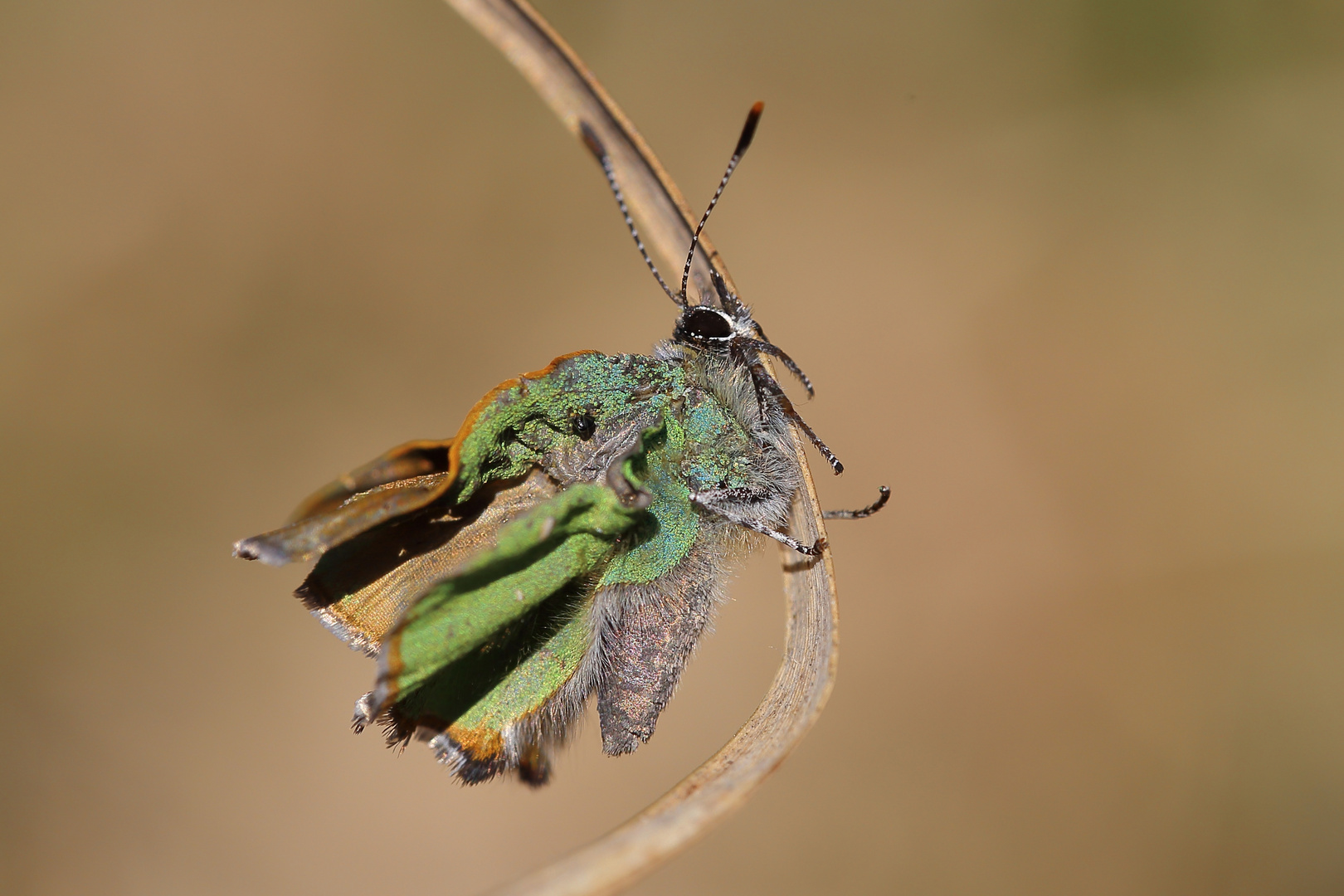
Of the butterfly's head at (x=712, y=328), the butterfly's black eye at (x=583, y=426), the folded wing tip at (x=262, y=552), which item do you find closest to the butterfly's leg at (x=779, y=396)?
the butterfly's head at (x=712, y=328)

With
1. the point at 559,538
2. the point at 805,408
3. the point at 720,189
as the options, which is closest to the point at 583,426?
the point at 559,538

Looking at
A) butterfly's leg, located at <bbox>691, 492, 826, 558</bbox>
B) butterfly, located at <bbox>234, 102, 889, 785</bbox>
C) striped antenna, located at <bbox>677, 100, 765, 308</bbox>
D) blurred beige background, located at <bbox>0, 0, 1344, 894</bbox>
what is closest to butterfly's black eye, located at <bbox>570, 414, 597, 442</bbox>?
butterfly, located at <bbox>234, 102, 889, 785</bbox>

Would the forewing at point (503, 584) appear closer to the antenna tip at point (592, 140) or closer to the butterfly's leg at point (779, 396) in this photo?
the butterfly's leg at point (779, 396)

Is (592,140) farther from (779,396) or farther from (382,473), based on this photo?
(382,473)

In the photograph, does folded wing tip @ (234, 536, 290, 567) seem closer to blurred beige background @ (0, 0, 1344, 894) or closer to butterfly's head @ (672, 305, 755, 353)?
butterfly's head @ (672, 305, 755, 353)

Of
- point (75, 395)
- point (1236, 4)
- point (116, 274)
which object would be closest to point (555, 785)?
point (75, 395)

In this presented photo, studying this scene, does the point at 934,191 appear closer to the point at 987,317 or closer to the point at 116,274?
the point at 987,317

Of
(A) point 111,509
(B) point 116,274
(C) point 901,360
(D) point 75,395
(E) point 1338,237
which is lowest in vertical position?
(E) point 1338,237
